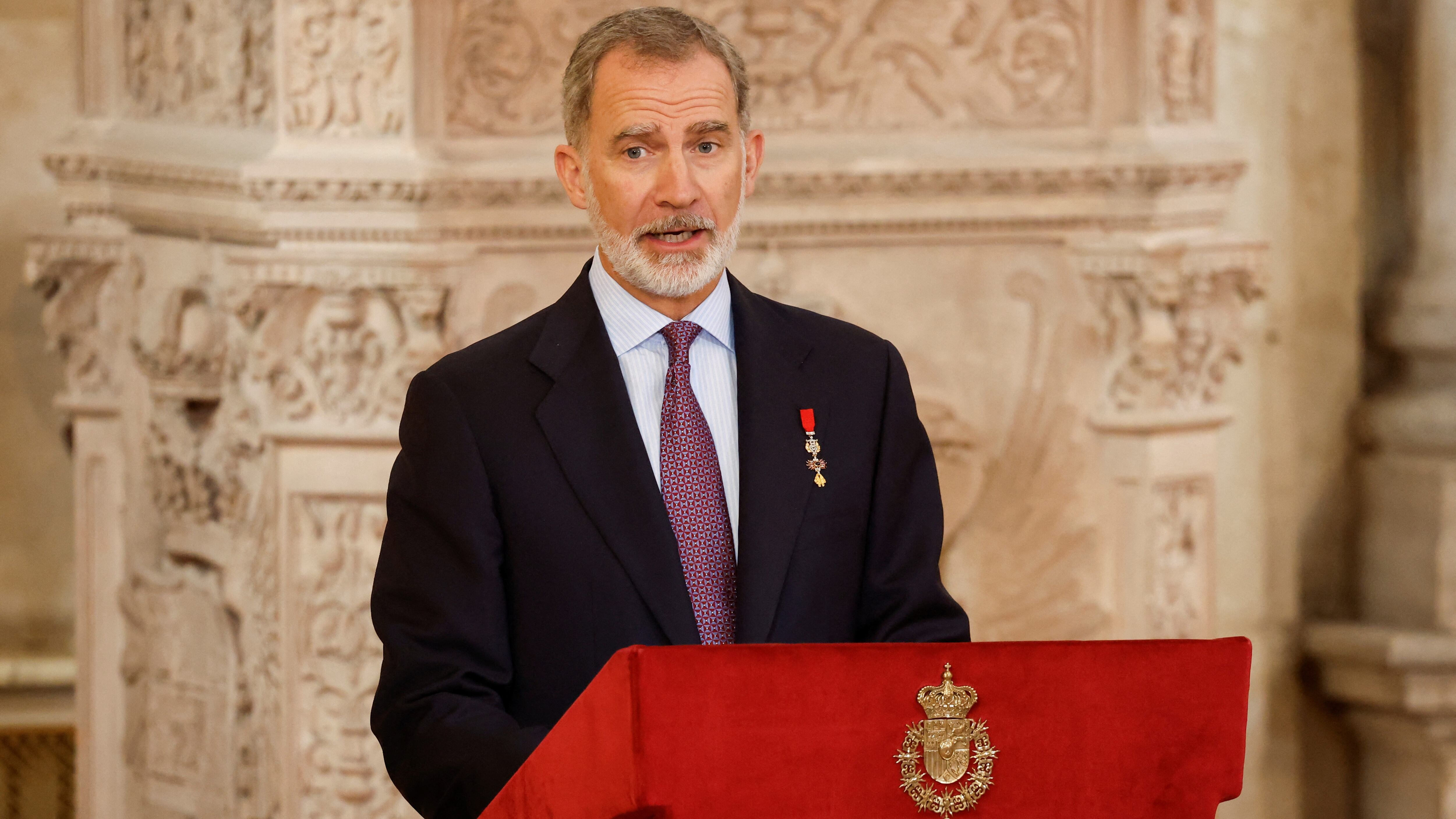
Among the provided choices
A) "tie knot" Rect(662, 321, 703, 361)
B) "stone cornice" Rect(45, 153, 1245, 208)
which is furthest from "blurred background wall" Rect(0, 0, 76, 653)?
"tie knot" Rect(662, 321, 703, 361)

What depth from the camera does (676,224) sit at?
1779mm

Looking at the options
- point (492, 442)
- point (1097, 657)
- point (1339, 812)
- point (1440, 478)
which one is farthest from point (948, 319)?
point (1097, 657)

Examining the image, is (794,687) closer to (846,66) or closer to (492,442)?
(492,442)

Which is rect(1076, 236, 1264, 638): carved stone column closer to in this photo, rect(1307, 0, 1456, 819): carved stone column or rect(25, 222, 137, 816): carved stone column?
rect(1307, 0, 1456, 819): carved stone column

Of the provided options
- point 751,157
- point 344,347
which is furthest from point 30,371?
point 751,157

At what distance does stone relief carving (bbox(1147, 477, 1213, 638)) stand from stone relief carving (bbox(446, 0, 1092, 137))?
2.79 feet

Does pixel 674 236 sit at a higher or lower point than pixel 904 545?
higher

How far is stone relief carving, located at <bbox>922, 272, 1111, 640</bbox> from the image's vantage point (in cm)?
384

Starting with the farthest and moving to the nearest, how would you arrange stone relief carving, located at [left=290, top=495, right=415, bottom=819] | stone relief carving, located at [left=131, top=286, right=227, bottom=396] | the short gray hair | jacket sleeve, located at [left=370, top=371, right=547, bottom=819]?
stone relief carving, located at [left=131, top=286, right=227, bottom=396], stone relief carving, located at [left=290, top=495, right=415, bottom=819], the short gray hair, jacket sleeve, located at [left=370, top=371, right=547, bottom=819]

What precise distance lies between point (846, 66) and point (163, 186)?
158 centimetres

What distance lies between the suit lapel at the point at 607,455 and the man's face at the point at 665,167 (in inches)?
3.9

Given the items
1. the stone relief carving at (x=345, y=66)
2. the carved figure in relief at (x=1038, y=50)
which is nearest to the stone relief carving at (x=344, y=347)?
the stone relief carving at (x=345, y=66)

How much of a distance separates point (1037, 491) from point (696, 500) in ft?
7.17

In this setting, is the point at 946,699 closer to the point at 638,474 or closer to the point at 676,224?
the point at 638,474
